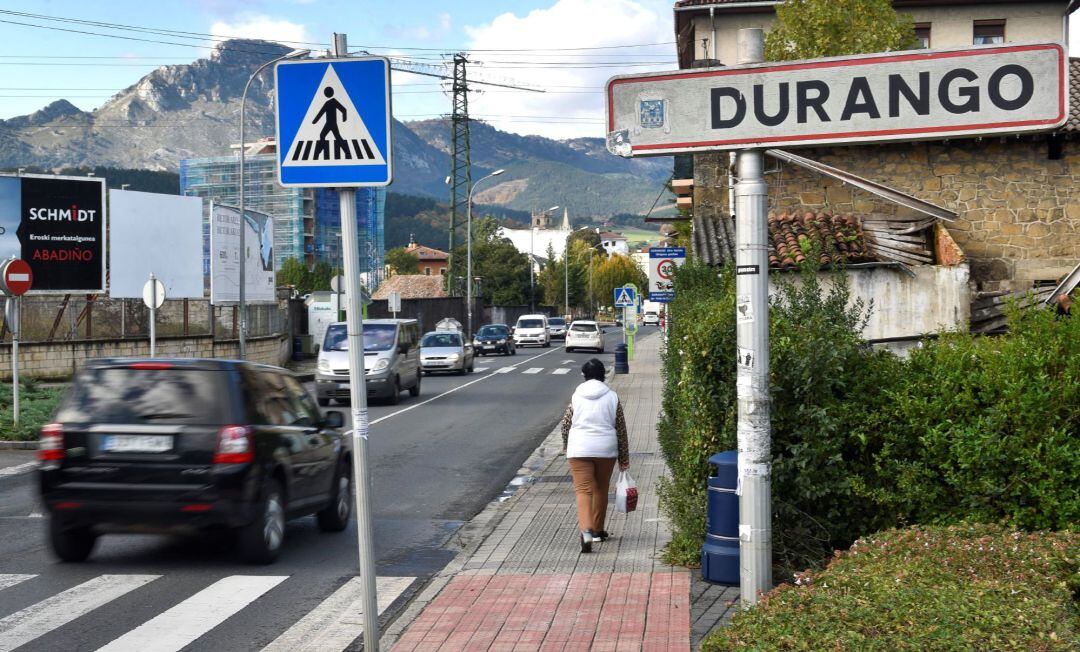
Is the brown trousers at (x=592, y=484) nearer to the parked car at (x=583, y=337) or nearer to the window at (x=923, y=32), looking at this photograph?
the window at (x=923, y=32)

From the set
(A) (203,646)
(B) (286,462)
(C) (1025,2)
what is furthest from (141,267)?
(A) (203,646)

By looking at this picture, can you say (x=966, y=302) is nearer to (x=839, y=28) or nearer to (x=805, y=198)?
(x=805, y=198)

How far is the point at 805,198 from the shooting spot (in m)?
20.9

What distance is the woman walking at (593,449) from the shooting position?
9.59m

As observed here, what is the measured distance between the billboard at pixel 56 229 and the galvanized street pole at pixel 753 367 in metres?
33.4

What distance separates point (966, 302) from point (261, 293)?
33.4 m

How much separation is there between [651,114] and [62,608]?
525 centimetres

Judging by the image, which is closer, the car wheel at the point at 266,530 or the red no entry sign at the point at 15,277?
the car wheel at the point at 266,530

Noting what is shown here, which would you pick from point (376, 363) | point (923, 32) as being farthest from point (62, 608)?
point (923, 32)

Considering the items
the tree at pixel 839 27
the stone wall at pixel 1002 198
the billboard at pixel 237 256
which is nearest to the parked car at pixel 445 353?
the billboard at pixel 237 256

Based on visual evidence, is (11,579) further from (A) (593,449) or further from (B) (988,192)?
(B) (988,192)

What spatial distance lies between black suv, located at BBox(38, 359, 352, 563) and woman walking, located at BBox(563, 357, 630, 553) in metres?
2.53

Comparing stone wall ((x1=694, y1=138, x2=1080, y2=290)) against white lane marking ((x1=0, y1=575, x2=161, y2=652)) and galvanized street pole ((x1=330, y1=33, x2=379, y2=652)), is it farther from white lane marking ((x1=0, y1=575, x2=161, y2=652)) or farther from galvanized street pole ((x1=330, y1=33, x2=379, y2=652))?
galvanized street pole ((x1=330, y1=33, x2=379, y2=652))

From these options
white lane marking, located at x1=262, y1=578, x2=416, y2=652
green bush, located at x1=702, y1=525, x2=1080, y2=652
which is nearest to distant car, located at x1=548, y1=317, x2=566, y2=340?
white lane marking, located at x1=262, y1=578, x2=416, y2=652
